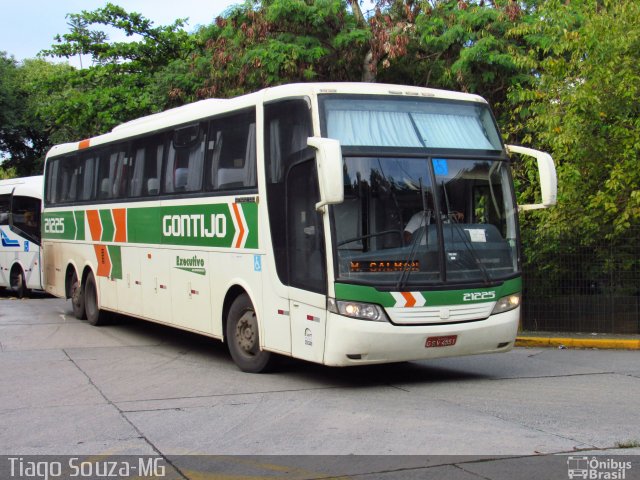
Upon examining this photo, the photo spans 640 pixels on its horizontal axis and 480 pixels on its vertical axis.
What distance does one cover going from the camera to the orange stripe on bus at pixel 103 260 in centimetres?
1547

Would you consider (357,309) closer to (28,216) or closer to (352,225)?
(352,225)

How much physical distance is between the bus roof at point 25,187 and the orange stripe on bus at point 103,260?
9.98m

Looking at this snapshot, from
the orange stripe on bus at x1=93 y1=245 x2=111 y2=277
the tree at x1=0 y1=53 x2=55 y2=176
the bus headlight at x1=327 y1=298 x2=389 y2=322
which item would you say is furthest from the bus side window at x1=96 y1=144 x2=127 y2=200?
the tree at x1=0 y1=53 x2=55 y2=176

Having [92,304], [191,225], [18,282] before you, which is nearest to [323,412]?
[191,225]

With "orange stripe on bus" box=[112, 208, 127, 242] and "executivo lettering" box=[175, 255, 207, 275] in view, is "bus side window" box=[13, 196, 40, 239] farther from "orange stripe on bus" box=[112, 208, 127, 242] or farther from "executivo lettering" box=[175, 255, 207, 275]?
"executivo lettering" box=[175, 255, 207, 275]

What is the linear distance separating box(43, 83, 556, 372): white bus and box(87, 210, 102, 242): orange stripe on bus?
408cm

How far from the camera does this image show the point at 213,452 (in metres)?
6.93

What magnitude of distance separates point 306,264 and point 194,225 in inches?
116

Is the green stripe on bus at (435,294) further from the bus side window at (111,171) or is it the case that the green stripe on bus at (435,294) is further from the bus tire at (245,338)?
the bus side window at (111,171)

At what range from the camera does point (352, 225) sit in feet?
30.6

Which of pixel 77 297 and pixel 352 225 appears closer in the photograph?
pixel 352 225

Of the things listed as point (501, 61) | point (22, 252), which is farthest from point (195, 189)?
point (22, 252)

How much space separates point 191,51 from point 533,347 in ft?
64.7

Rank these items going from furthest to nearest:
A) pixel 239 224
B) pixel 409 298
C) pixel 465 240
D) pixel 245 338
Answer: pixel 245 338
pixel 239 224
pixel 465 240
pixel 409 298
